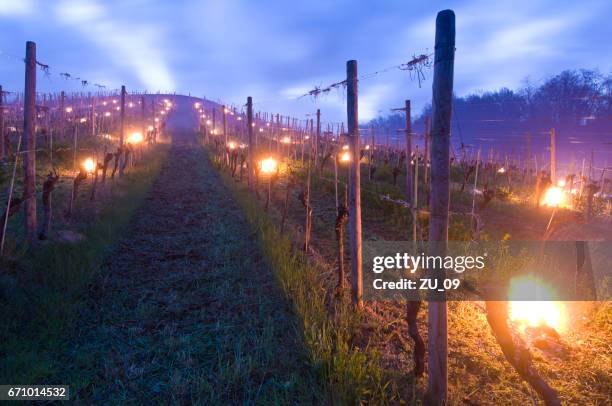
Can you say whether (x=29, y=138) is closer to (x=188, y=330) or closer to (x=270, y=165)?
(x=188, y=330)

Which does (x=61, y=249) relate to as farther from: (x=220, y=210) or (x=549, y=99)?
(x=549, y=99)

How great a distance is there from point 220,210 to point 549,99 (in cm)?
9329

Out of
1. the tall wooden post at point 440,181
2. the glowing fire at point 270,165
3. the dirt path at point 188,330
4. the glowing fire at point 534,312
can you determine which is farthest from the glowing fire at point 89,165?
the glowing fire at point 534,312

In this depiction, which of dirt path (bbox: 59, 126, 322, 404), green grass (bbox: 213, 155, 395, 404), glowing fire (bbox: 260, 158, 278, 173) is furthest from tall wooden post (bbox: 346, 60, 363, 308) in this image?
glowing fire (bbox: 260, 158, 278, 173)

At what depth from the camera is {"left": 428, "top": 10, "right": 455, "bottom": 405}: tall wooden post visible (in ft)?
9.51

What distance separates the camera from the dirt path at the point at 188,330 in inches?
138

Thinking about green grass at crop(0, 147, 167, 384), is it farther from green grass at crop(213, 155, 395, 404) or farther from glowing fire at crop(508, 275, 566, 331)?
glowing fire at crop(508, 275, 566, 331)

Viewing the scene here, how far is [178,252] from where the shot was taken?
7.45 m

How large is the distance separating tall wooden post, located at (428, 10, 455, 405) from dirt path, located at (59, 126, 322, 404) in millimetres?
998

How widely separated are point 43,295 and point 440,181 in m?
4.84

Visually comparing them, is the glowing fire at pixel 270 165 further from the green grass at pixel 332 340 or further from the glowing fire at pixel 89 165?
the glowing fire at pixel 89 165

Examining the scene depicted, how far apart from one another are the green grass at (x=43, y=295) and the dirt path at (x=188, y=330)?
0.66 ft

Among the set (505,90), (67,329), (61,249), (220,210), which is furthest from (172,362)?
(505,90)

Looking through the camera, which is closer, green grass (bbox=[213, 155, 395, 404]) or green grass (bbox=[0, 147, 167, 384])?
green grass (bbox=[213, 155, 395, 404])
